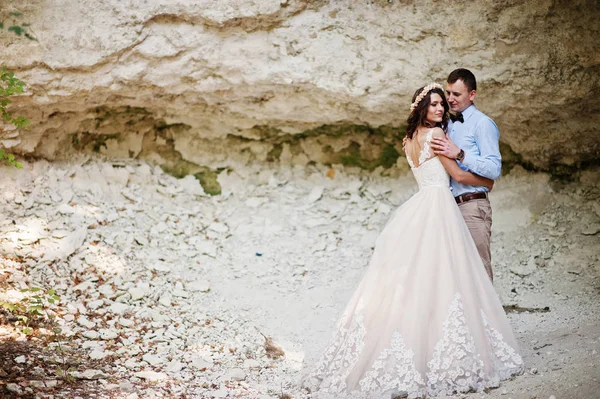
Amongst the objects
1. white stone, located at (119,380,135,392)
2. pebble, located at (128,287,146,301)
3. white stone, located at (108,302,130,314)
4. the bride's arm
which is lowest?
white stone, located at (119,380,135,392)

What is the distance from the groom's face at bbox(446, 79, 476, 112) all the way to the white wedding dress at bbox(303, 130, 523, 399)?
2.42 feet

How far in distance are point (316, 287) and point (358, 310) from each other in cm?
162

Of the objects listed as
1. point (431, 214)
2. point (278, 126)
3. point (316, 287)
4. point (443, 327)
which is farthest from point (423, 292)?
point (278, 126)

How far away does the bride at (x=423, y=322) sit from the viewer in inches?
129

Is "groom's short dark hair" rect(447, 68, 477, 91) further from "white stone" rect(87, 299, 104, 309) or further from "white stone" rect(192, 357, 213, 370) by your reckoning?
"white stone" rect(87, 299, 104, 309)

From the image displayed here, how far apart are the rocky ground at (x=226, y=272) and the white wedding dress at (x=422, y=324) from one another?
8.3 inches

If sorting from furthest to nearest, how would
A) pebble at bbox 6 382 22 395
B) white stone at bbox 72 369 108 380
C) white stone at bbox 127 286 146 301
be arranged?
white stone at bbox 127 286 146 301 → white stone at bbox 72 369 108 380 → pebble at bbox 6 382 22 395

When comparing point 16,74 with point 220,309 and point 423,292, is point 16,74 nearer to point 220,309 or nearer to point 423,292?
point 220,309

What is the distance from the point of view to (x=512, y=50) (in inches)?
183

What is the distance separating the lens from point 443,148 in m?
3.66

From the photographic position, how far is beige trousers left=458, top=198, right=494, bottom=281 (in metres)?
3.88

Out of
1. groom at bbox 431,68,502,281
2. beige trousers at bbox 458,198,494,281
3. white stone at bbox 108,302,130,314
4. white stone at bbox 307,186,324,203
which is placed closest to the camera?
groom at bbox 431,68,502,281

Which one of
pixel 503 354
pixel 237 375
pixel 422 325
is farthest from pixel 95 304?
pixel 503 354

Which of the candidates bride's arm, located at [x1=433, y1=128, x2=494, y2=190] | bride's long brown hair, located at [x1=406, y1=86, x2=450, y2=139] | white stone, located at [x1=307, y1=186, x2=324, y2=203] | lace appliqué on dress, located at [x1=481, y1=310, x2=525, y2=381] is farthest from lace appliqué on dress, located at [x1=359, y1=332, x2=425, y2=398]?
white stone, located at [x1=307, y1=186, x2=324, y2=203]
